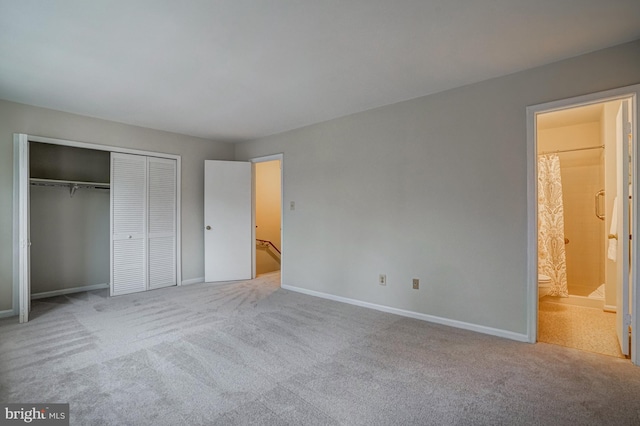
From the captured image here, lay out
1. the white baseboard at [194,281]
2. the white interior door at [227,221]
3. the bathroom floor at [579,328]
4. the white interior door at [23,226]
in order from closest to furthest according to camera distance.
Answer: the bathroom floor at [579,328]
the white interior door at [23,226]
the white baseboard at [194,281]
the white interior door at [227,221]

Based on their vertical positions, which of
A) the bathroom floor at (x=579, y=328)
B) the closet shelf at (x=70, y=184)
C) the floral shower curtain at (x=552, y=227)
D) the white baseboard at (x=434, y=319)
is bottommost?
the bathroom floor at (x=579, y=328)

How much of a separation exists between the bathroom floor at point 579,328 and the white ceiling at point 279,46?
8.08ft

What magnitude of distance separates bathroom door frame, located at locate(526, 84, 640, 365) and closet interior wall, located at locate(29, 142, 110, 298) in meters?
5.61

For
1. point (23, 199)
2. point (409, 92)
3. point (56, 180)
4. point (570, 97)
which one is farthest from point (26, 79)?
point (570, 97)

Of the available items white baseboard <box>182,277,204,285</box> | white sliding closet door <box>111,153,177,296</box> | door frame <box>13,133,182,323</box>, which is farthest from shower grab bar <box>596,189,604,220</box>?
door frame <box>13,133,182,323</box>

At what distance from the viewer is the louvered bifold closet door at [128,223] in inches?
170

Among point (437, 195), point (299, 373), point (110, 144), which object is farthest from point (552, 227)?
point (110, 144)

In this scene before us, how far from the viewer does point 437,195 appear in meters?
3.27

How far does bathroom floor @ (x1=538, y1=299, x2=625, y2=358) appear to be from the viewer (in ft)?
8.86

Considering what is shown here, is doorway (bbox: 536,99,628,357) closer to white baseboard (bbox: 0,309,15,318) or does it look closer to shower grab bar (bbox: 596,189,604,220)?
shower grab bar (bbox: 596,189,604,220)

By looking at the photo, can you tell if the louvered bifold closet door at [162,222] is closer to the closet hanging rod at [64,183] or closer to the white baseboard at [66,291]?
the closet hanging rod at [64,183]

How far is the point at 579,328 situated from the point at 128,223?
5.64 m

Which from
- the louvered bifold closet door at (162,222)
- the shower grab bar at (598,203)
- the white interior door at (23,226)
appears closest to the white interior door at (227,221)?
the louvered bifold closet door at (162,222)

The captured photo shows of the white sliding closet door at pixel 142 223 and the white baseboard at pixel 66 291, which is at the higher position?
the white sliding closet door at pixel 142 223
